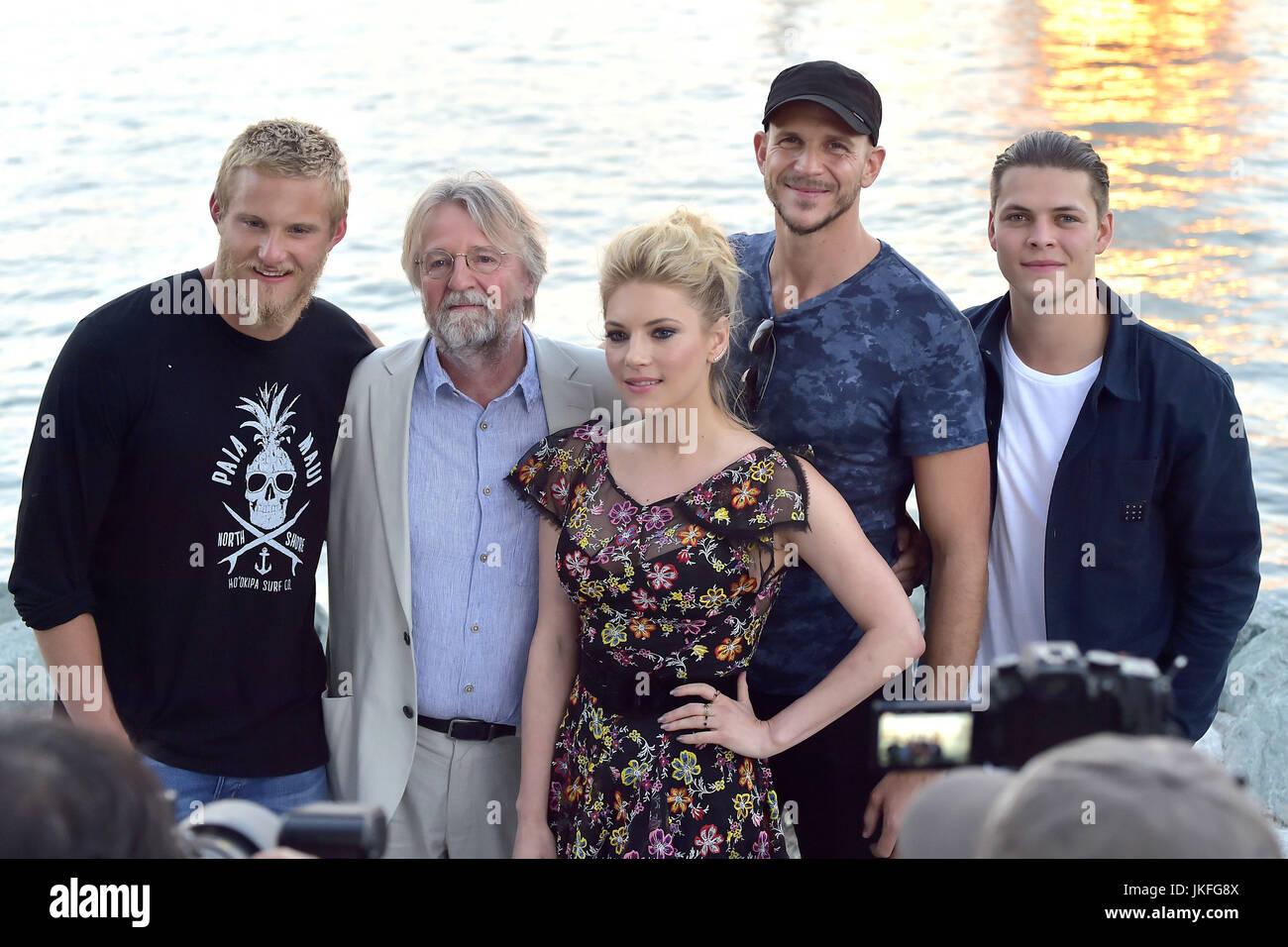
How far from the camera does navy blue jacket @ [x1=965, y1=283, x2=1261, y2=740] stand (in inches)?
103

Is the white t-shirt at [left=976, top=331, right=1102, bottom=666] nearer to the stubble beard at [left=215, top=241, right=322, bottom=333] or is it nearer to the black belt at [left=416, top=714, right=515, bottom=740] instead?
the black belt at [left=416, top=714, right=515, bottom=740]

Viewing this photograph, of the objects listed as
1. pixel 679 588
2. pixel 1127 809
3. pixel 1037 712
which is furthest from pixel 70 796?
pixel 679 588

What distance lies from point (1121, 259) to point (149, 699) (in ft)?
30.4

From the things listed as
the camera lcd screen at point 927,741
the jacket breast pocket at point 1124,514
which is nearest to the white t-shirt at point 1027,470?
the jacket breast pocket at point 1124,514

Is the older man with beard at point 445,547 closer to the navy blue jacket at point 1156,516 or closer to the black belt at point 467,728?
the black belt at point 467,728

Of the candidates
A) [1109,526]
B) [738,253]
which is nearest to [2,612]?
[738,253]

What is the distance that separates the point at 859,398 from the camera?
8.63ft

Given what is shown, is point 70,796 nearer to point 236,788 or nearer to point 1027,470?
point 236,788

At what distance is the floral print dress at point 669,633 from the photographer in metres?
2.37

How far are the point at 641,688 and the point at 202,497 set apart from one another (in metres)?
0.94

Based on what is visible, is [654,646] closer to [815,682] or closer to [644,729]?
[644,729]

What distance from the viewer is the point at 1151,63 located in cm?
1504

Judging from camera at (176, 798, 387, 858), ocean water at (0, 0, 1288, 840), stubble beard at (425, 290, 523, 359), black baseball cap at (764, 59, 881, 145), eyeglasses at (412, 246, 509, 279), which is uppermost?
ocean water at (0, 0, 1288, 840)

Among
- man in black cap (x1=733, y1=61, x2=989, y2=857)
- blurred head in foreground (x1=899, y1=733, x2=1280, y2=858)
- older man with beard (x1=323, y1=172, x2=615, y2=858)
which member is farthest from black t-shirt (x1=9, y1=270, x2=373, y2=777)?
blurred head in foreground (x1=899, y1=733, x2=1280, y2=858)
